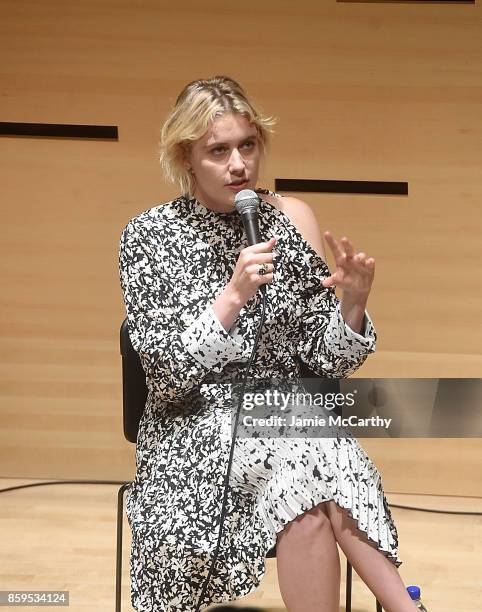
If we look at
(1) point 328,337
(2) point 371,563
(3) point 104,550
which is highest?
(1) point 328,337

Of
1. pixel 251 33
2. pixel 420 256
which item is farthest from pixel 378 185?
pixel 251 33

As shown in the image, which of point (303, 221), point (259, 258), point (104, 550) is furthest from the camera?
point (104, 550)

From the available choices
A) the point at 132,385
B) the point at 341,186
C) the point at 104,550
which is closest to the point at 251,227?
the point at 132,385

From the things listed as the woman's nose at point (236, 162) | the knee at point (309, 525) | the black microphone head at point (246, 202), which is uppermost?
the woman's nose at point (236, 162)

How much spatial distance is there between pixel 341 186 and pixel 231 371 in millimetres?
1512

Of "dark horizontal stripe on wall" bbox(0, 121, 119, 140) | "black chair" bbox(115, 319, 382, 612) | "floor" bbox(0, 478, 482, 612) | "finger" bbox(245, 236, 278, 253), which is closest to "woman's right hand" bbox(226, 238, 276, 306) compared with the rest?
"finger" bbox(245, 236, 278, 253)

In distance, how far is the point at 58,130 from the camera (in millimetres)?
3582

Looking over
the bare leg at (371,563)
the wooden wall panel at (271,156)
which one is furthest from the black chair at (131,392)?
the wooden wall panel at (271,156)

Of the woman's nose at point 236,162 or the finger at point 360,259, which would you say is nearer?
the finger at point 360,259

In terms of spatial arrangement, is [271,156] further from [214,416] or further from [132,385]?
[214,416]

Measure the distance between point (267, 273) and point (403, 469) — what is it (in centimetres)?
187

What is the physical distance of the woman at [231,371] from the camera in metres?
1.91

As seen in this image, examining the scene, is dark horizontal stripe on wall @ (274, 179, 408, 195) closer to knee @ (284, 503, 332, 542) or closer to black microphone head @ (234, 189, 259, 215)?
black microphone head @ (234, 189, 259, 215)
